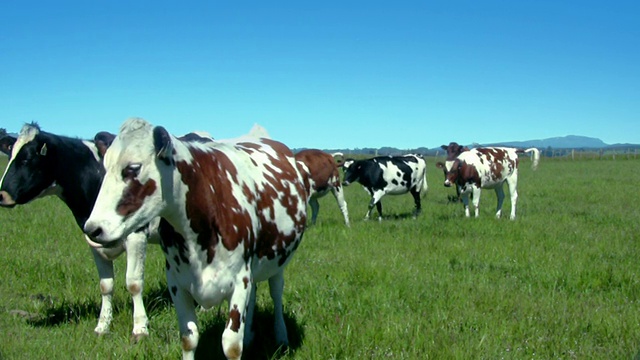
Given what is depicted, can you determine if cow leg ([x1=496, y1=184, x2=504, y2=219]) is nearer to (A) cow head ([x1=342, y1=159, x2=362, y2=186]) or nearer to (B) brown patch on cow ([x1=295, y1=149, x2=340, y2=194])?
(A) cow head ([x1=342, y1=159, x2=362, y2=186])

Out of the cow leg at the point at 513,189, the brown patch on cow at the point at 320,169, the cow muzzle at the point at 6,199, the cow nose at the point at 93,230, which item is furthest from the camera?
the cow leg at the point at 513,189

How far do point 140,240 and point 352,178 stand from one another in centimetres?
1124

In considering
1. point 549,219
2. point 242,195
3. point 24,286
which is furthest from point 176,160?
point 549,219

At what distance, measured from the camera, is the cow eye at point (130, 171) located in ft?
10.6

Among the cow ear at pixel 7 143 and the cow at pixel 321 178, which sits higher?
the cow ear at pixel 7 143

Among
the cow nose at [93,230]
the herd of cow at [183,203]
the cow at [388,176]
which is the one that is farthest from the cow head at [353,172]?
the cow nose at [93,230]

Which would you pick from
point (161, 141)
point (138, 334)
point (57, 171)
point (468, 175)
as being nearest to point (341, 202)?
point (468, 175)

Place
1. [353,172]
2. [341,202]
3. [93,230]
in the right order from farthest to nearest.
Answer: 1. [353,172]
2. [341,202]
3. [93,230]

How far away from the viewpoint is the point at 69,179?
17.4 ft

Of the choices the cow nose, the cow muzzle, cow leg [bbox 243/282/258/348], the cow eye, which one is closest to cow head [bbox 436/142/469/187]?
cow leg [bbox 243/282/258/348]

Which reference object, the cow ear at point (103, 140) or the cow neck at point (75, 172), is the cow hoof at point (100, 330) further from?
the cow ear at point (103, 140)

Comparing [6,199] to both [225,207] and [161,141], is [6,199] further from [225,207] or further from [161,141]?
[161,141]

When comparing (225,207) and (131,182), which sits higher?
(131,182)

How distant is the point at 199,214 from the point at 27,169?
7.43ft
